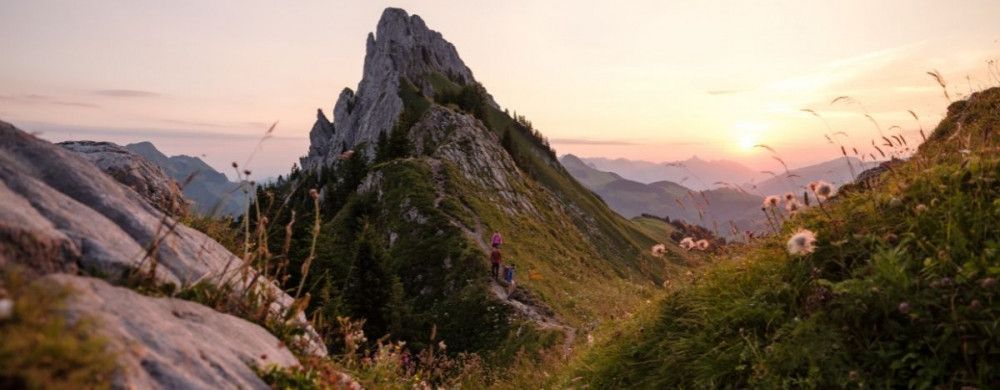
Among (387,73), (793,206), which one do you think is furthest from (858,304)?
(387,73)

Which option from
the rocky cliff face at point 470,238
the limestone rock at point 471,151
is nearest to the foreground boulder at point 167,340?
the rocky cliff face at point 470,238

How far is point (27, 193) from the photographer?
3.96 m

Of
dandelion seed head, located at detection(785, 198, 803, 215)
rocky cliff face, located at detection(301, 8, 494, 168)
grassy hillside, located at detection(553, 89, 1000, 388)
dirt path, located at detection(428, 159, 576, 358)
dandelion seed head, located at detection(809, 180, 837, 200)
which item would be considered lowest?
dirt path, located at detection(428, 159, 576, 358)

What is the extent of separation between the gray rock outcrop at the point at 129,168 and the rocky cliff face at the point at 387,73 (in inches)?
4493

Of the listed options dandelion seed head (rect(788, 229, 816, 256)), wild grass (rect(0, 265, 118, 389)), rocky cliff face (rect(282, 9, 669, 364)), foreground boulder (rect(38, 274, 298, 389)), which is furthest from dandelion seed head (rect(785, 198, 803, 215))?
wild grass (rect(0, 265, 118, 389))

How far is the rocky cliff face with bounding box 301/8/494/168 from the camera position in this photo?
139 m

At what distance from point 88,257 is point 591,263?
5168cm

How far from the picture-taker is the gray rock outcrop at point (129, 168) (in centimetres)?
915

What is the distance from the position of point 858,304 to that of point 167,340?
5.23m

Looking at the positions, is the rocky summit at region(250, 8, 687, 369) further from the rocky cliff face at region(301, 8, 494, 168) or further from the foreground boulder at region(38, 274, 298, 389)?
the rocky cliff face at region(301, 8, 494, 168)

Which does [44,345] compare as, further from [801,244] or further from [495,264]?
[495,264]

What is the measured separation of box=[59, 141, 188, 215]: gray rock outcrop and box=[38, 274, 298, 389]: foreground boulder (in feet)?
17.9

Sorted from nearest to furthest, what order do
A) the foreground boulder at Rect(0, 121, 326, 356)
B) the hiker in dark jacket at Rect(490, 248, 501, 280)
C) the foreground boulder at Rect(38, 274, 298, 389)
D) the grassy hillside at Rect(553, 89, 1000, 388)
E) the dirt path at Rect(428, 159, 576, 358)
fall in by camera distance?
the foreground boulder at Rect(38, 274, 298, 389) < the foreground boulder at Rect(0, 121, 326, 356) < the grassy hillside at Rect(553, 89, 1000, 388) < the dirt path at Rect(428, 159, 576, 358) < the hiker in dark jacket at Rect(490, 248, 501, 280)

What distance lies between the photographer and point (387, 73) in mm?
152000
